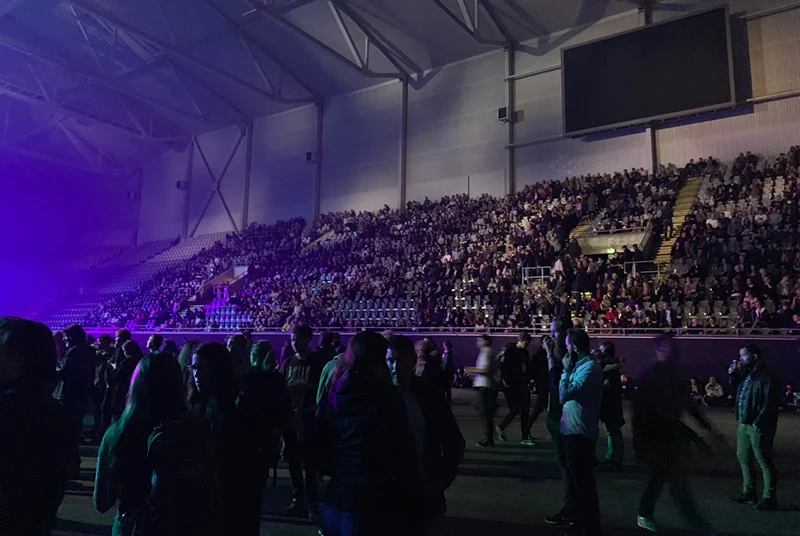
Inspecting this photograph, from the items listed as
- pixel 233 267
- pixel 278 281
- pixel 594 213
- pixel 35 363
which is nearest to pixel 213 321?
pixel 278 281

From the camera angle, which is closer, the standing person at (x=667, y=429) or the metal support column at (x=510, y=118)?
the standing person at (x=667, y=429)

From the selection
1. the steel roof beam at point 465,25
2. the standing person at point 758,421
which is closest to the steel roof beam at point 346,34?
the steel roof beam at point 465,25

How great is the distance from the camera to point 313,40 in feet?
80.1

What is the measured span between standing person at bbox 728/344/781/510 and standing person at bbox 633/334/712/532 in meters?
1.38

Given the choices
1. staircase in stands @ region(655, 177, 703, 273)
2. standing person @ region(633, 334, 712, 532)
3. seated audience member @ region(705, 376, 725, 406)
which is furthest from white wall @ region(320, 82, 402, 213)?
standing person @ region(633, 334, 712, 532)

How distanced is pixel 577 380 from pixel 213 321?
21.3 m

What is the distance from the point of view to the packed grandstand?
46.8 feet

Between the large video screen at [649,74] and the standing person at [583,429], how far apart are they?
18.8 m

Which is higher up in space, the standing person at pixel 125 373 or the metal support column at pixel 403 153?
the metal support column at pixel 403 153

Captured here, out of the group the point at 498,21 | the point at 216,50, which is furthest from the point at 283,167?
the point at 498,21

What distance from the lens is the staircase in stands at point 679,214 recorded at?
16656 millimetres

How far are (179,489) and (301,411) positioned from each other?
2945 mm

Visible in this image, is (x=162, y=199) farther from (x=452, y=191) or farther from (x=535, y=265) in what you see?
(x=535, y=265)

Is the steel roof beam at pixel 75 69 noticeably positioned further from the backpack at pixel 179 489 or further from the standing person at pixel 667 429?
the standing person at pixel 667 429
